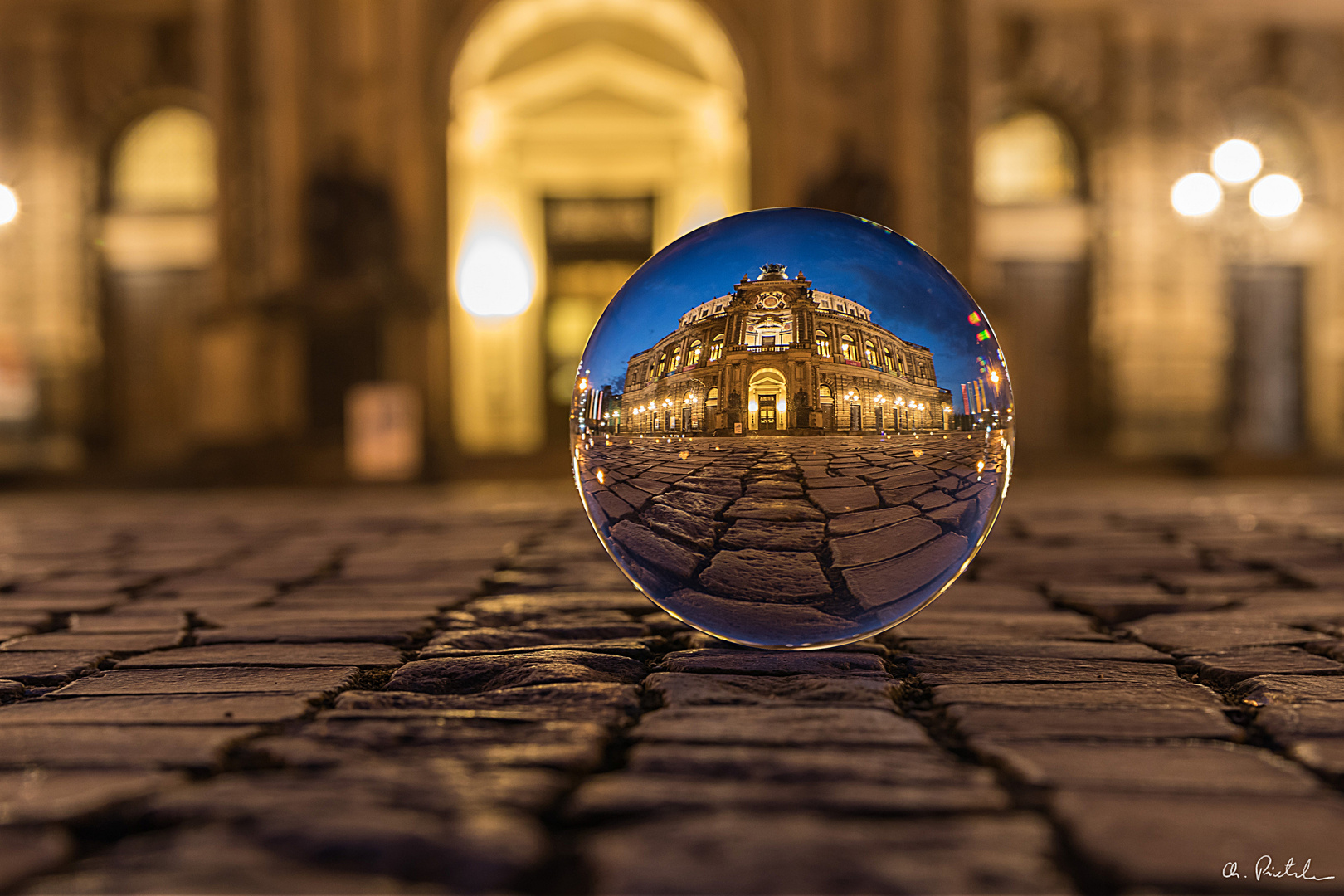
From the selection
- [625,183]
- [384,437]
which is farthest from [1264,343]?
[384,437]

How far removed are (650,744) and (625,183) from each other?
18.6 metres

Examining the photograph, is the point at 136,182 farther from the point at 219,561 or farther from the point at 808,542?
the point at 808,542

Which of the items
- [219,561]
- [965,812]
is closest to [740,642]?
[965,812]

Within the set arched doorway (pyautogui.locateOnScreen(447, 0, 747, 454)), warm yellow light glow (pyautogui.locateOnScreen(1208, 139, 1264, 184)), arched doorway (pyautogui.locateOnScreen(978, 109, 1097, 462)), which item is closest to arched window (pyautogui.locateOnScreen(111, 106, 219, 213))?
arched doorway (pyautogui.locateOnScreen(447, 0, 747, 454))

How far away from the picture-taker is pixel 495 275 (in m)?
19.1

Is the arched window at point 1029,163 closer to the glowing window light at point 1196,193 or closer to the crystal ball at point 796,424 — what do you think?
the glowing window light at point 1196,193

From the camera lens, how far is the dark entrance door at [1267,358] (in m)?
18.9

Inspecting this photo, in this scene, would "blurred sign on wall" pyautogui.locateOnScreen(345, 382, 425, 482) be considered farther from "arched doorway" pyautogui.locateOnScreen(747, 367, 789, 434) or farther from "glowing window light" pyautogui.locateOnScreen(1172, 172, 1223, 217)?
"arched doorway" pyautogui.locateOnScreen(747, 367, 789, 434)

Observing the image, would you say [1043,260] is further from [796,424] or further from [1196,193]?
[796,424]

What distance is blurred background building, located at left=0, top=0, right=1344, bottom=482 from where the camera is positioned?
1374 cm

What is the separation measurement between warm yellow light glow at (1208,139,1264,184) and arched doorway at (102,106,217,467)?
1614cm

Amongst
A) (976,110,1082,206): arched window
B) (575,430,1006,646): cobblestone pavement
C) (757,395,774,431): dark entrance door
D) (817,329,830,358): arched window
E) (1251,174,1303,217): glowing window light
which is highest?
(976,110,1082,206): arched window

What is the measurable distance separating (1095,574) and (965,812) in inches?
113

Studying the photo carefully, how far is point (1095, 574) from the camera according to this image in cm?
401
